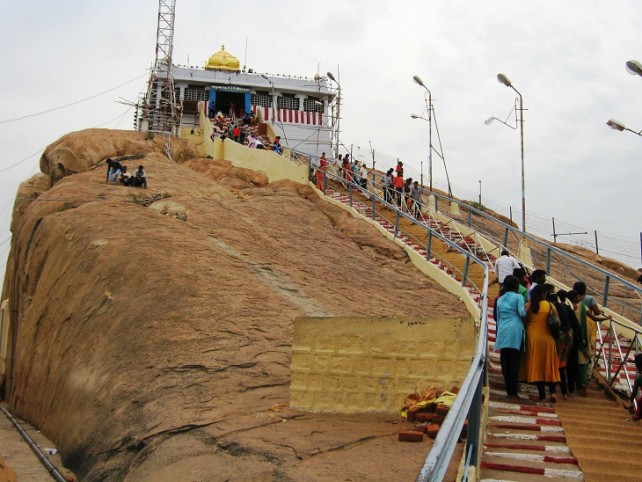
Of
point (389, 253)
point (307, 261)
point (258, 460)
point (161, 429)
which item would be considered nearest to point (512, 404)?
point (258, 460)

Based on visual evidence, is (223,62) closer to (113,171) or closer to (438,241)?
(113,171)

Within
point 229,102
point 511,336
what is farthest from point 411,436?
point 229,102

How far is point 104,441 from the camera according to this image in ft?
37.0

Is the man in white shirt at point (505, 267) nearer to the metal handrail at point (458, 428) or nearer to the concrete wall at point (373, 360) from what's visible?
the concrete wall at point (373, 360)

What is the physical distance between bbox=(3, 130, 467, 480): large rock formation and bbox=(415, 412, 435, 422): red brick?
15.1 inches

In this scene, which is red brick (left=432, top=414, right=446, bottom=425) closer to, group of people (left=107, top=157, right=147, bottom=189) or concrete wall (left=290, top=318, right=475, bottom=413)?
concrete wall (left=290, top=318, right=475, bottom=413)

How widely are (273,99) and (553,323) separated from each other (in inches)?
1371

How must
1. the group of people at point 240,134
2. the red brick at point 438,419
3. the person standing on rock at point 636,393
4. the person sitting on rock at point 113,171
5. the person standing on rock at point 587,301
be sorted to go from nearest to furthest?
the red brick at point 438,419 < the person standing on rock at point 636,393 < the person standing on rock at point 587,301 < the person sitting on rock at point 113,171 < the group of people at point 240,134

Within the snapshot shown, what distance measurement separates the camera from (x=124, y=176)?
21.7 meters

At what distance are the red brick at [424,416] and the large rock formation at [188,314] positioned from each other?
38 centimetres

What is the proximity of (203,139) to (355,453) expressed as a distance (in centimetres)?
2393

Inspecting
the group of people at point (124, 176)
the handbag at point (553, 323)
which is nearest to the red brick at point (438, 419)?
the handbag at point (553, 323)

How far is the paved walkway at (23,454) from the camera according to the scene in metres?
12.4

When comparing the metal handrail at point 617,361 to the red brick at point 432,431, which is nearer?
the red brick at point 432,431
